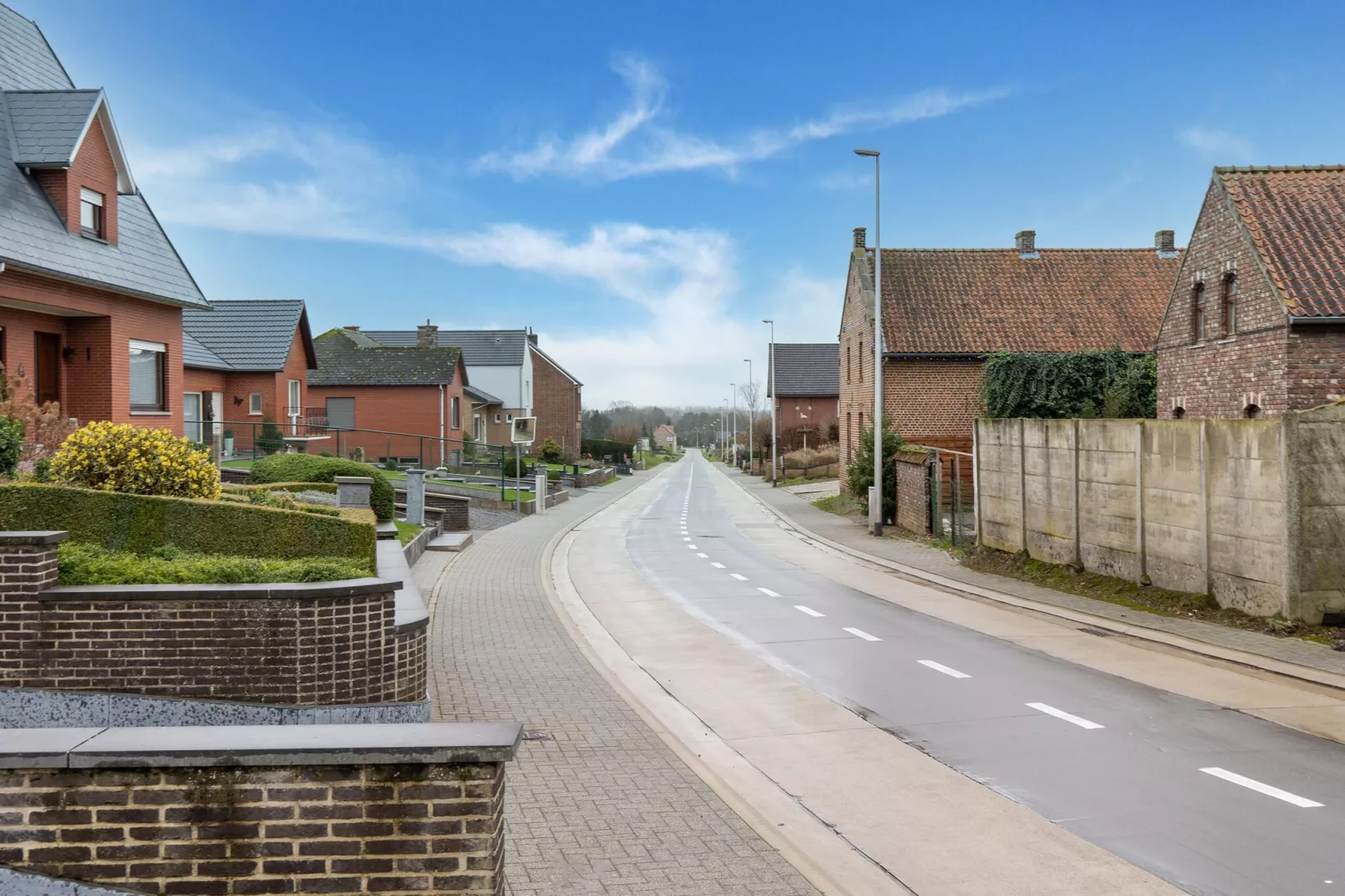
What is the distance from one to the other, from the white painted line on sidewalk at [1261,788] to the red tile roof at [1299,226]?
14649 millimetres

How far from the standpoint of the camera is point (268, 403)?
38375 millimetres

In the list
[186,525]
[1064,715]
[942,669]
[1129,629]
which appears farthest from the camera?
[1129,629]

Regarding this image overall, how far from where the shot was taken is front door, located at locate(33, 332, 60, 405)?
64.2ft

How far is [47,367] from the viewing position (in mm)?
19828

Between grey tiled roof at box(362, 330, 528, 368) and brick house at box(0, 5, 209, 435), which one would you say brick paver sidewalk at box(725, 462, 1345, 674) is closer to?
brick house at box(0, 5, 209, 435)

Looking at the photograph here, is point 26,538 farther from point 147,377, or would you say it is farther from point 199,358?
point 199,358

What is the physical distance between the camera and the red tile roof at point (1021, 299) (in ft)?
114

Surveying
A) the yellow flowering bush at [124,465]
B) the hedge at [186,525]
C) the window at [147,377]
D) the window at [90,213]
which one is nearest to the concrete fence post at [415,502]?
the window at [147,377]

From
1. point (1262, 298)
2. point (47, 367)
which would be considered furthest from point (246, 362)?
point (1262, 298)

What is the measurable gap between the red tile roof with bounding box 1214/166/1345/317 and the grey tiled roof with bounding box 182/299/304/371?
3059 centimetres

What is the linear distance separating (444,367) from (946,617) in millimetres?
41846

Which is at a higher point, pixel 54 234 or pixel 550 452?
pixel 54 234

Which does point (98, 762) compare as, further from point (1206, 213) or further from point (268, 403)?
point (268, 403)

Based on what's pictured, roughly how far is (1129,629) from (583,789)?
851 centimetres
